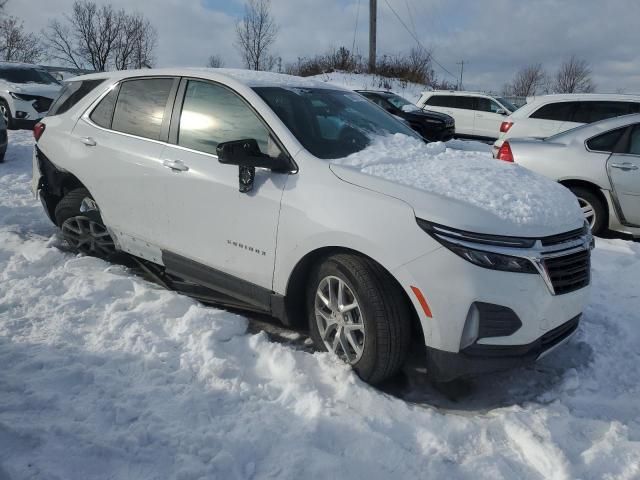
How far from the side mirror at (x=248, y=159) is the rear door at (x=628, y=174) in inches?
175

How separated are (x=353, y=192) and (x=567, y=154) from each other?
436 cm

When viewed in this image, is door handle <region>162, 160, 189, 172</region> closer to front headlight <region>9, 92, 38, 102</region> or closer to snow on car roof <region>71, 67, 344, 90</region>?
snow on car roof <region>71, 67, 344, 90</region>

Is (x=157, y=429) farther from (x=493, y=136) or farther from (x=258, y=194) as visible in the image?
(x=493, y=136)

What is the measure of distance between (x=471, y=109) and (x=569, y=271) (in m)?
15.1

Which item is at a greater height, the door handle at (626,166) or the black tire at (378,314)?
the door handle at (626,166)

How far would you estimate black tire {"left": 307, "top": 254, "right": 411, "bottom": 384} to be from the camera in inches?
106

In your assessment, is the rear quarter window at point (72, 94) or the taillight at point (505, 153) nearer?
the rear quarter window at point (72, 94)

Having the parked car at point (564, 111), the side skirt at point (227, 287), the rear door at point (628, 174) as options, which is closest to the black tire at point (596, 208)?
the rear door at point (628, 174)

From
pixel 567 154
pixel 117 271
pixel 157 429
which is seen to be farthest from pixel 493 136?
pixel 157 429

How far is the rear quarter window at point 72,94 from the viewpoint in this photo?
4.53 m

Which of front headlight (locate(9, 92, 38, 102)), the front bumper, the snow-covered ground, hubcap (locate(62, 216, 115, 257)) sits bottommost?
the snow-covered ground

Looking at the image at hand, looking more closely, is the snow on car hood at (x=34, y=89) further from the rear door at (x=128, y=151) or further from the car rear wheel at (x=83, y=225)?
the rear door at (x=128, y=151)

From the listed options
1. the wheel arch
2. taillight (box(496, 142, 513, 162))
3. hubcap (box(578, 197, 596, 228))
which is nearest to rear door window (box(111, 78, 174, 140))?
the wheel arch

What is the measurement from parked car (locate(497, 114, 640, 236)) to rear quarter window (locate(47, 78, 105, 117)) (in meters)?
4.80
